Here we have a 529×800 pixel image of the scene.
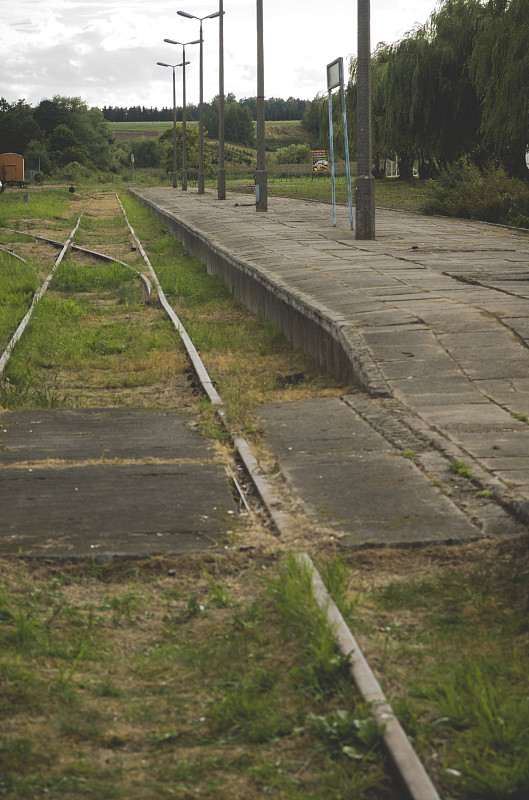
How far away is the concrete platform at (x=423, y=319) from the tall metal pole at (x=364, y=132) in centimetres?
47

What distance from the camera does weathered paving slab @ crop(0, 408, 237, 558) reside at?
482 centimetres

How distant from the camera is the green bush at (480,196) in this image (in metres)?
Answer: 23.8

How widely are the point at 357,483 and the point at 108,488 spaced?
56.9 inches

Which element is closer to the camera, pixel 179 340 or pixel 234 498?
pixel 234 498

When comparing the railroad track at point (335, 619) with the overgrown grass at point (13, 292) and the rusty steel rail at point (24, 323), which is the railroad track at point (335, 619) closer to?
the rusty steel rail at point (24, 323)

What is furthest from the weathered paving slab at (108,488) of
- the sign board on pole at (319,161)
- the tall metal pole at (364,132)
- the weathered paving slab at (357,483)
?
the sign board on pole at (319,161)

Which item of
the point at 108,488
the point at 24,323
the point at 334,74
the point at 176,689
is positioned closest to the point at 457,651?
the point at 176,689

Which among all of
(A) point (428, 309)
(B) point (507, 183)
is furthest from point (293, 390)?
(B) point (507, 183)

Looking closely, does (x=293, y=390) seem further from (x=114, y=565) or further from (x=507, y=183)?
(x=507, y=183)

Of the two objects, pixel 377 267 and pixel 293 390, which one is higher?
pixel 377 267

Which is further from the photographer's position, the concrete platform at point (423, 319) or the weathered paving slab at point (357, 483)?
the concrete platform at point (423, 319)

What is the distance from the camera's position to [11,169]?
7106 cm

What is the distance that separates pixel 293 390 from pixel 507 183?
57.7ft

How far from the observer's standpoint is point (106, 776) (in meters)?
2.98
